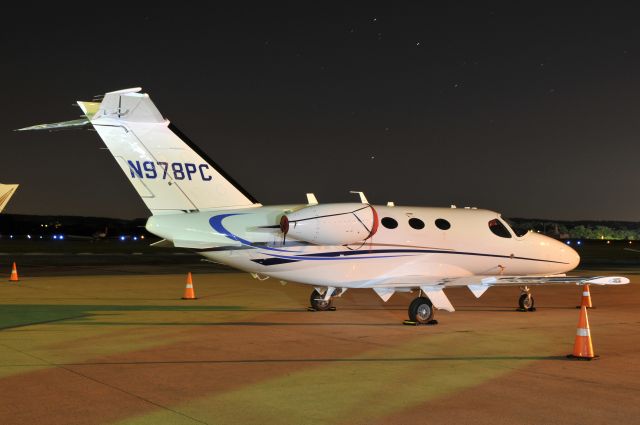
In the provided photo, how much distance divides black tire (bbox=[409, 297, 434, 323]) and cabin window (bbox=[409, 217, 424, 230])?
1857 millimetres

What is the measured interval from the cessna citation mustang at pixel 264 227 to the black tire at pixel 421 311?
0.02 m

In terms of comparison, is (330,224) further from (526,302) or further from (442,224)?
(526,302)

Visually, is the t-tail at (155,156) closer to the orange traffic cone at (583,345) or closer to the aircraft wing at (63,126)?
the aircraft wing at (63,126)

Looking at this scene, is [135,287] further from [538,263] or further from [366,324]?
[538,263]

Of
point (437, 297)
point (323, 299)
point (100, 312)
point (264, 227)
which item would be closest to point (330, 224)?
point (264, 227)

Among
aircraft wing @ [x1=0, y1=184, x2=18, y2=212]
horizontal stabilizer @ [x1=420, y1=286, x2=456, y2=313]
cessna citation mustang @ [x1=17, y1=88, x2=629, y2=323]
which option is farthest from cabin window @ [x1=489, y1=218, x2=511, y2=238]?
aircraft wing @ [x1=0, y1=184, x2=18, y2=212]

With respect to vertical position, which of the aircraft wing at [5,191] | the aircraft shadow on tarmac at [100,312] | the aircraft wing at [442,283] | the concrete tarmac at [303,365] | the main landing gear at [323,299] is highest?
the aircraft wing at [5,191]

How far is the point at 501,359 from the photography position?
11578 mm

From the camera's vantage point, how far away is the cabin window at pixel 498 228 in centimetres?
1845

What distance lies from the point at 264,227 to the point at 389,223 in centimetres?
295

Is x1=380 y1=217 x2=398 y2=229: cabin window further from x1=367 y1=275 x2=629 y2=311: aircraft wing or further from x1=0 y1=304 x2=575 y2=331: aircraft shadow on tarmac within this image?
x1=0 y1=304 x2=575 y2=331: aircraft shadow on tarmac

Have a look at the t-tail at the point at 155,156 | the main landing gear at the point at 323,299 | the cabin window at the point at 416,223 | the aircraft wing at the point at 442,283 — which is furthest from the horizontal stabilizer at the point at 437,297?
the t-tail at the point at 155,156

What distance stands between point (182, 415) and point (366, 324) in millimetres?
8320

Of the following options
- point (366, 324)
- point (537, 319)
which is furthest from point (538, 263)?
point (366, 324)
